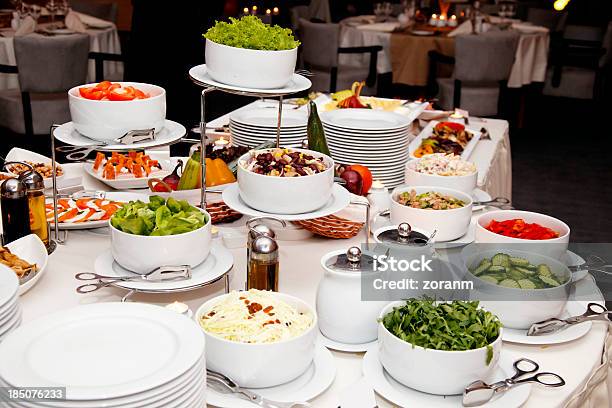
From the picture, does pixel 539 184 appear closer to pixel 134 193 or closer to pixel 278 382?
pixel 134 193

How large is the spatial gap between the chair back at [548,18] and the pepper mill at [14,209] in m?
7.01

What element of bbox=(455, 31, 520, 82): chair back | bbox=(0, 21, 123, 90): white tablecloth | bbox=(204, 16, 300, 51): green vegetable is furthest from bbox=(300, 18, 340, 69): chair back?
bbox=(204, 16, 300, 51): green vegetable

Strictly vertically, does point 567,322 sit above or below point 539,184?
above

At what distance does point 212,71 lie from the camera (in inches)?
62.7

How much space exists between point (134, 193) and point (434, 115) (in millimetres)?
1388

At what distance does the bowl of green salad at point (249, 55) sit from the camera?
60.9 inches

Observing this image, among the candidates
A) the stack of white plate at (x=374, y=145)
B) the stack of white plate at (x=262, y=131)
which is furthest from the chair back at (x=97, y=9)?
the stack of white plate at (x=374, y=145)

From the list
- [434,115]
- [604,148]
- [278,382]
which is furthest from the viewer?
[604,148]

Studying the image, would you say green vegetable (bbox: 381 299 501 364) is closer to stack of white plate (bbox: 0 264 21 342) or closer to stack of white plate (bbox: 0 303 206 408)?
stack of white plate (bbox: 0 303 206 408)

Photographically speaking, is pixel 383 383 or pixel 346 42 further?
pixel 346 42

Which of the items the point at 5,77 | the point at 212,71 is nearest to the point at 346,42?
the point at 5,77

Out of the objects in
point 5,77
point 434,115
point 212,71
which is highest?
point 212,71

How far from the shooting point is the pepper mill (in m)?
1.61

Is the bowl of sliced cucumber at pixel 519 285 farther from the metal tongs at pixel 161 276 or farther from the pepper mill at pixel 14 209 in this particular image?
the pepper mill at pixel 14 209
